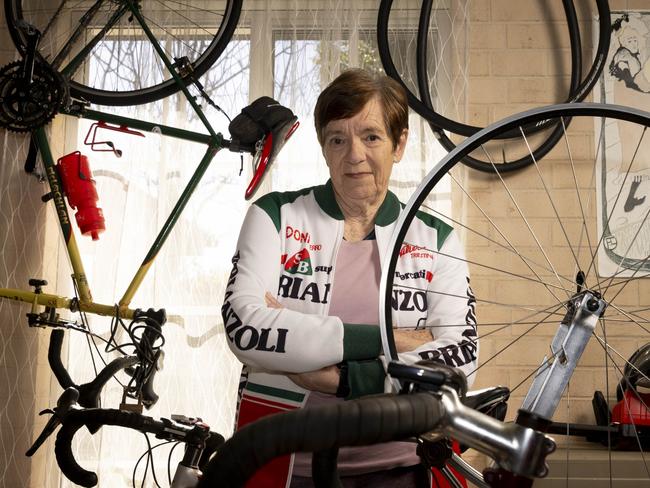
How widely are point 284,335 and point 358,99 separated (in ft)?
1.32

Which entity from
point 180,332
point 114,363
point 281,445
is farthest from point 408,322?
point 180,332

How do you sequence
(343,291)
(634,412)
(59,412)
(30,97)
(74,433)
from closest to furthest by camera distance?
(343,291), (74,433), (59,412), (634,412), (30,97)

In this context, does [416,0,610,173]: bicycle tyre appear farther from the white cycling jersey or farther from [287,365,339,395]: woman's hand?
[287,365,339,395]: woman's hand

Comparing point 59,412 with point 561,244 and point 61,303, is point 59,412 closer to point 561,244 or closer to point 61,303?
point 61,303

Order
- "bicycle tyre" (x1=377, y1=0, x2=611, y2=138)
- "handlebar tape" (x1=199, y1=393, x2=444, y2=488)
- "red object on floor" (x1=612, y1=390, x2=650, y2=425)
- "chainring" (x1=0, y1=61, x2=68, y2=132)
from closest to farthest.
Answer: "handlebar tape" (x1=199, y1=393, x2=444, y2=488), "red object on floor" (x1=612, y1=390, x2=650, y2=425), "chainring" (x1=0, y1=61, x2=68, y2=132), "bicycle tyre" (x1=377, y1=0, x2=611, y2=138)

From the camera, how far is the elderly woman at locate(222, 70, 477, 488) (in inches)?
45.3

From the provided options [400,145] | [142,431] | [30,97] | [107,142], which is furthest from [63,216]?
[400,145]

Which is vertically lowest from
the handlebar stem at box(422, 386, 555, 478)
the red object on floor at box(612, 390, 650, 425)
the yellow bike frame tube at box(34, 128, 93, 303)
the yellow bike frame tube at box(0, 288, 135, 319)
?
the red object on floor at box(612, 390, 650, 425)

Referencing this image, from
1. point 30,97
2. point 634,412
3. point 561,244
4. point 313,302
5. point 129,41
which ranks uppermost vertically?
point 129,41

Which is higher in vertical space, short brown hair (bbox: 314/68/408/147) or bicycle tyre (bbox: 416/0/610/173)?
bicycle tyre (bbox: 416/0/610/173)

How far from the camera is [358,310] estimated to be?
1.24 meters

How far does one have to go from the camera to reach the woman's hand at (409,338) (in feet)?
3.92

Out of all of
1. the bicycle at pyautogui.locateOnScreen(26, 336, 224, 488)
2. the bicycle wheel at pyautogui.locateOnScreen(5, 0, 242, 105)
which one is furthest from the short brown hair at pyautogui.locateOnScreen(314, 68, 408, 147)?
the bicycle wheel at pyautogui.locateOnScreen(5, 0, 242, 105)

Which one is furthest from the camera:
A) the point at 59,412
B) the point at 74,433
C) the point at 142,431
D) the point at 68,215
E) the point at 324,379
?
the point at 68,215
